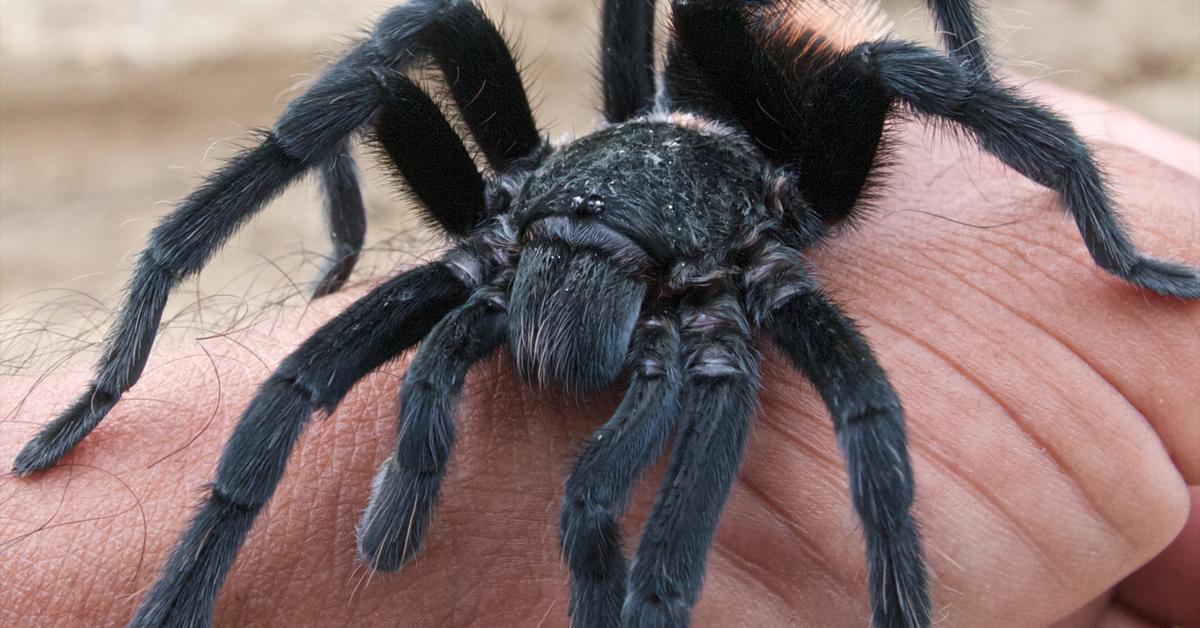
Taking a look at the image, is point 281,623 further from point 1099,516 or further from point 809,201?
point 1099,516

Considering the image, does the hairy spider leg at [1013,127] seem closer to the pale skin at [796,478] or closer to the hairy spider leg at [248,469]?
the pale skin at [796,478]

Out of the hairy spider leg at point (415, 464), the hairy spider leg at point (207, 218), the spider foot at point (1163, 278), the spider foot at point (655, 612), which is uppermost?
the hairy spider leg at point (207, 218)

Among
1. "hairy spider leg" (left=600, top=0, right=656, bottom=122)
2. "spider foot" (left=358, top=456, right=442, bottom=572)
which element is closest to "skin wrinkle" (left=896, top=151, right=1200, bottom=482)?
"hairy spider leg" (left=600, top=0, right=656, bottom=122)

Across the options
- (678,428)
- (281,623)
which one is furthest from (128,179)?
(678,428)

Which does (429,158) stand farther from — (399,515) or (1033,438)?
(1033,438)

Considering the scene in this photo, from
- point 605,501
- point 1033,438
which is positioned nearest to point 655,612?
point 605,501

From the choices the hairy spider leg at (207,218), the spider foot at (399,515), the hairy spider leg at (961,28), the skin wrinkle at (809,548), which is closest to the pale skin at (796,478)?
the skin wrinkle at (809,548)
